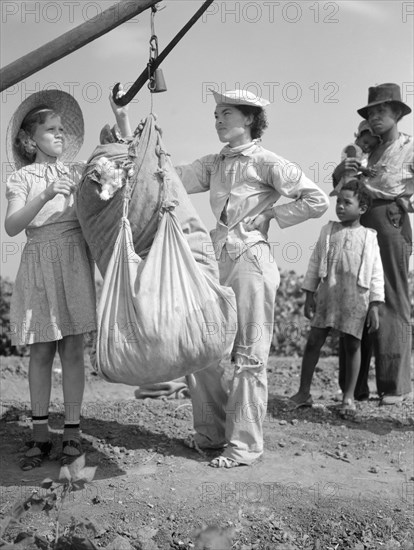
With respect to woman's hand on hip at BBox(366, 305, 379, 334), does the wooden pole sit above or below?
above

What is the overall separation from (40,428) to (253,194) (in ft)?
5.81

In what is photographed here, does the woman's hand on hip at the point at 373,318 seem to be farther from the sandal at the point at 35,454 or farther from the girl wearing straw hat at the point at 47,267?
the sandal at the point at 35,454

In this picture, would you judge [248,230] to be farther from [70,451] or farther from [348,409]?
[348,409]

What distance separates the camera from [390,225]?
6344 millimetres

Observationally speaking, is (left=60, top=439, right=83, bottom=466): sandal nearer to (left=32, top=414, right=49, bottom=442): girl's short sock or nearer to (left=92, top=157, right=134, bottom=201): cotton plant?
(left=32, top=414, right=49, bottom=442): girl's short sock

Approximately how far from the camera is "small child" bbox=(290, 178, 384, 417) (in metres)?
5.96

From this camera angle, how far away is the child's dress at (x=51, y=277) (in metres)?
4.25

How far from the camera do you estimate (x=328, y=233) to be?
6113 mm

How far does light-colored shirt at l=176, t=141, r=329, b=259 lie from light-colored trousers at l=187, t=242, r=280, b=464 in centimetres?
10

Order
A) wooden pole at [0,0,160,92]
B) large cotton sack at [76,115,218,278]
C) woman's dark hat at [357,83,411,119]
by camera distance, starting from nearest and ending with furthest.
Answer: wooden pole at [0,0,160,92]
large cotton sack at [76,115,218,278]
woman's dark hat at [357,83,411,119]

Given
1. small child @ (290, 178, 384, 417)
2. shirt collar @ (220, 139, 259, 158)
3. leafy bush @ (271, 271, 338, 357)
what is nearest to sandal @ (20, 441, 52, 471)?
shirt collar @ (220, 139, 259, 158)

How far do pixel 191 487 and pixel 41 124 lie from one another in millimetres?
2104

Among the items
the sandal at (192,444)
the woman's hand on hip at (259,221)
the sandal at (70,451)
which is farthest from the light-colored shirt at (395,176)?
the sandal at (70,451)

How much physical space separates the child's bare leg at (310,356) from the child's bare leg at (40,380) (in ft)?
7.71
